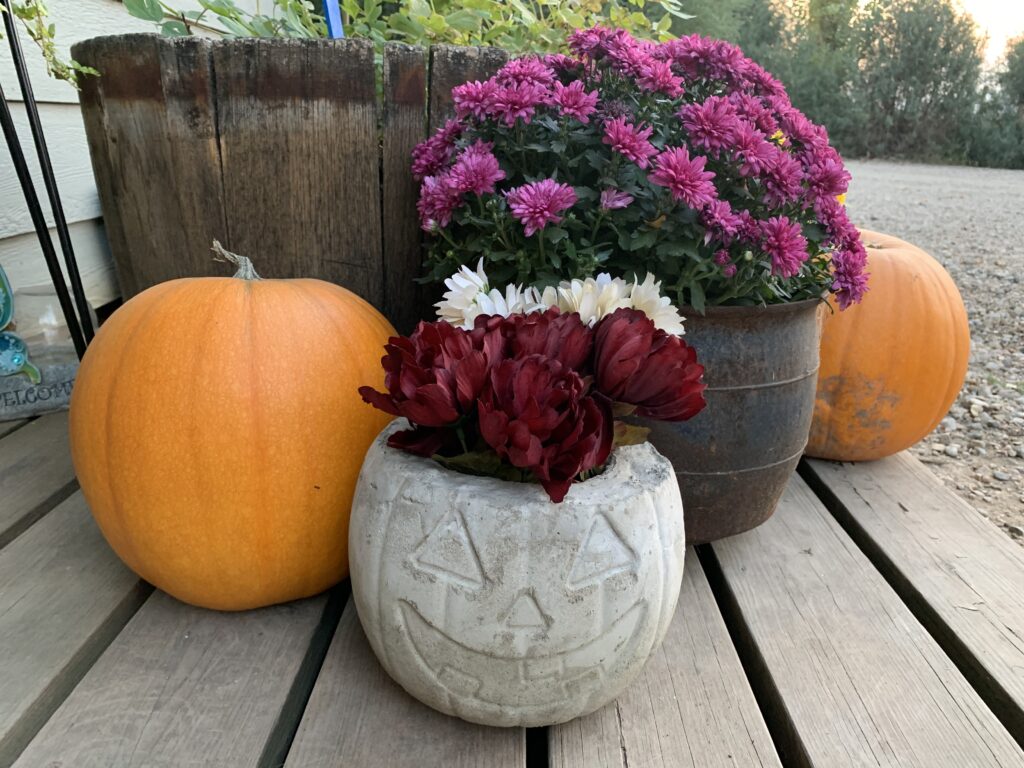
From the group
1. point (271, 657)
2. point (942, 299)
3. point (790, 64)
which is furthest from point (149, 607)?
point (790, 64)

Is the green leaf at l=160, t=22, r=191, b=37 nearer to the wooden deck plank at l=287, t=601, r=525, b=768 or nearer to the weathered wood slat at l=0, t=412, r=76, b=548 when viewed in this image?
the weathered wood slat at l=0, t=412, r=76, b=548

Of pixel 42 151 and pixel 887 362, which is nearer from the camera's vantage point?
pixel 42 151

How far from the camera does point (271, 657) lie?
3.74 feet

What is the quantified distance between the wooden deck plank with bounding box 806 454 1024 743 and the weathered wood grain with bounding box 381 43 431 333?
41.6 inches

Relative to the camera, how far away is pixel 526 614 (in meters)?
0.92

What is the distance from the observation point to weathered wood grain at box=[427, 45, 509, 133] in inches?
57.8

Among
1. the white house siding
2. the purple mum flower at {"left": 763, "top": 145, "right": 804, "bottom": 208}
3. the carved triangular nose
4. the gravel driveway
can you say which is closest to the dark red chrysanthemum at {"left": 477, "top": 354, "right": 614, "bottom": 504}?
the carved triangular nose

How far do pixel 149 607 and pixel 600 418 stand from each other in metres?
0.83

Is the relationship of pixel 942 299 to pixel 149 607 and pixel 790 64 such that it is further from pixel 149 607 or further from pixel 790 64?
pixel 790 64

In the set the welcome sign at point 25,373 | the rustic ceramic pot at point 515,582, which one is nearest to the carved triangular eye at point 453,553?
the rustic ceramic pot at point 515,582

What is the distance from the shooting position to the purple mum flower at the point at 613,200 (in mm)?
1198

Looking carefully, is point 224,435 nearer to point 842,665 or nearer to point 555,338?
point 555,338

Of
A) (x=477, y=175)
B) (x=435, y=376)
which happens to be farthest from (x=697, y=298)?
(x=435, y=376)

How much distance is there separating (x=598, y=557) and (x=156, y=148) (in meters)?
A: 1.16
